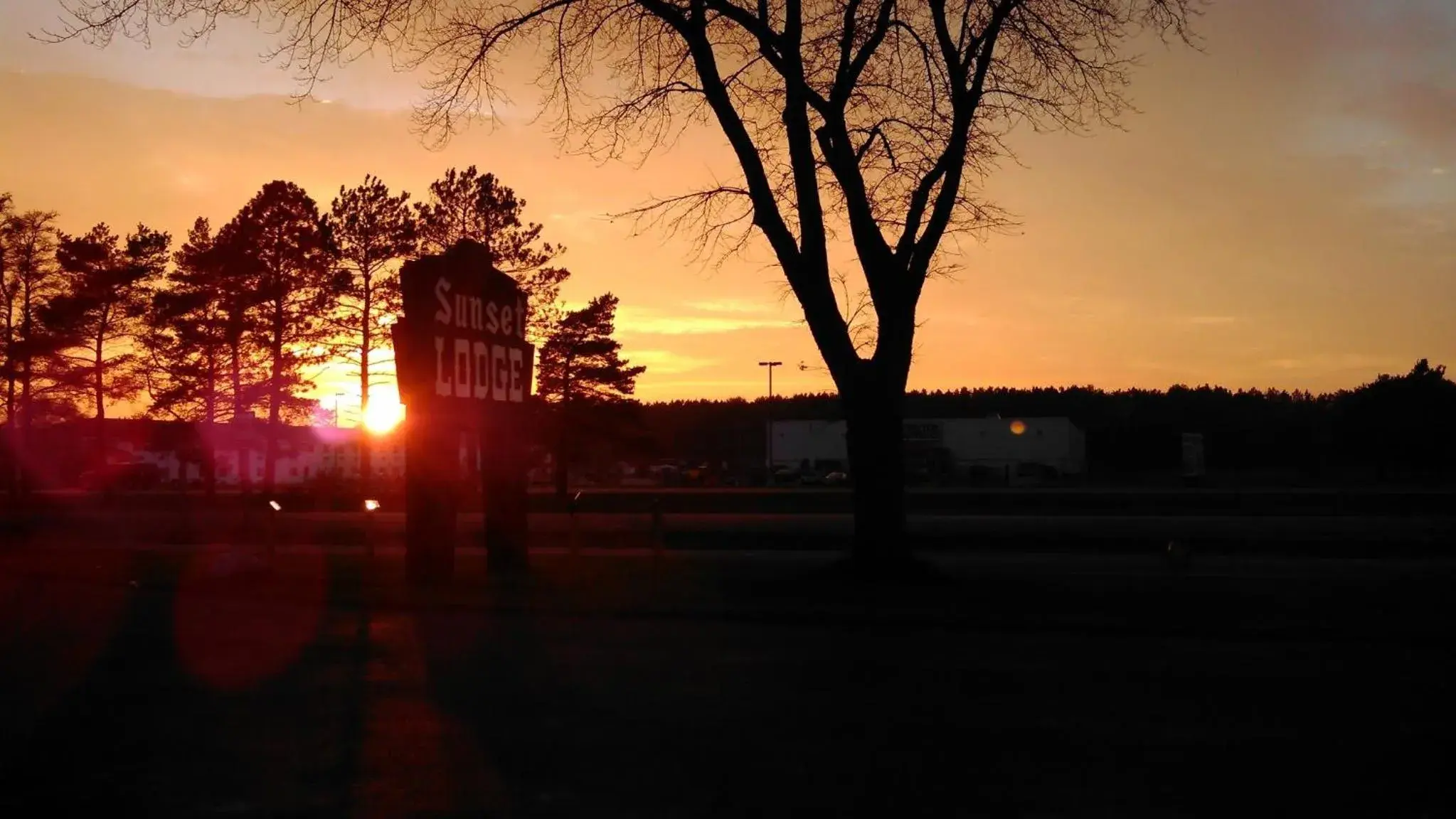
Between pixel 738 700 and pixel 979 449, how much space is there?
73.9 m

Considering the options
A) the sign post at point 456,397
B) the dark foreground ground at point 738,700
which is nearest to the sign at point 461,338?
the sign post at point 456,397

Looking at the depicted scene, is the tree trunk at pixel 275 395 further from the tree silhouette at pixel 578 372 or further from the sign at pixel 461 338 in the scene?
the sign at pixel 461 338

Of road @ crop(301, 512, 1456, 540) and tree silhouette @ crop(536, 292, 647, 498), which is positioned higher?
tree silhouette @ crop(536, 292, 647, 498)

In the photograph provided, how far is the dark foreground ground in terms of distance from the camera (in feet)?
23.8

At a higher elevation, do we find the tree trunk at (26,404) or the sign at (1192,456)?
the tree trunk at (26,404)

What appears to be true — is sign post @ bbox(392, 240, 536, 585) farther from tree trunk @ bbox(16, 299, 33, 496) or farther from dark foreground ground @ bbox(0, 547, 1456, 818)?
tree trunk @ bbox(16, 299, 33, 496)

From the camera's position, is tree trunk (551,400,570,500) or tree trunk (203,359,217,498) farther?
tree trunk (551,400,570,500)

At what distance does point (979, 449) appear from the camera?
3238 inches

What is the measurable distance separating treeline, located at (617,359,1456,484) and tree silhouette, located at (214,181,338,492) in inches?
718

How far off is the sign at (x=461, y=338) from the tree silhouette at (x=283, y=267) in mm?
27440

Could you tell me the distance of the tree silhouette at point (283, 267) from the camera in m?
47.2

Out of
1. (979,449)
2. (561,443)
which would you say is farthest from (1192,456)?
(561,443)

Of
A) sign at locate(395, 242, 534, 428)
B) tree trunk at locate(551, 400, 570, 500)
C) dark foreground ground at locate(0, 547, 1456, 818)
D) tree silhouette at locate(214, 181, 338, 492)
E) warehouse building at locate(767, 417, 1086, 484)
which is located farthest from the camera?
warehouse building at locate(767, 417, 1086, 484)

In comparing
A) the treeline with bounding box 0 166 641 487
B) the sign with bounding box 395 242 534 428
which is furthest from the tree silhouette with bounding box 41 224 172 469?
the sign with bounding box 395 242 534 428
